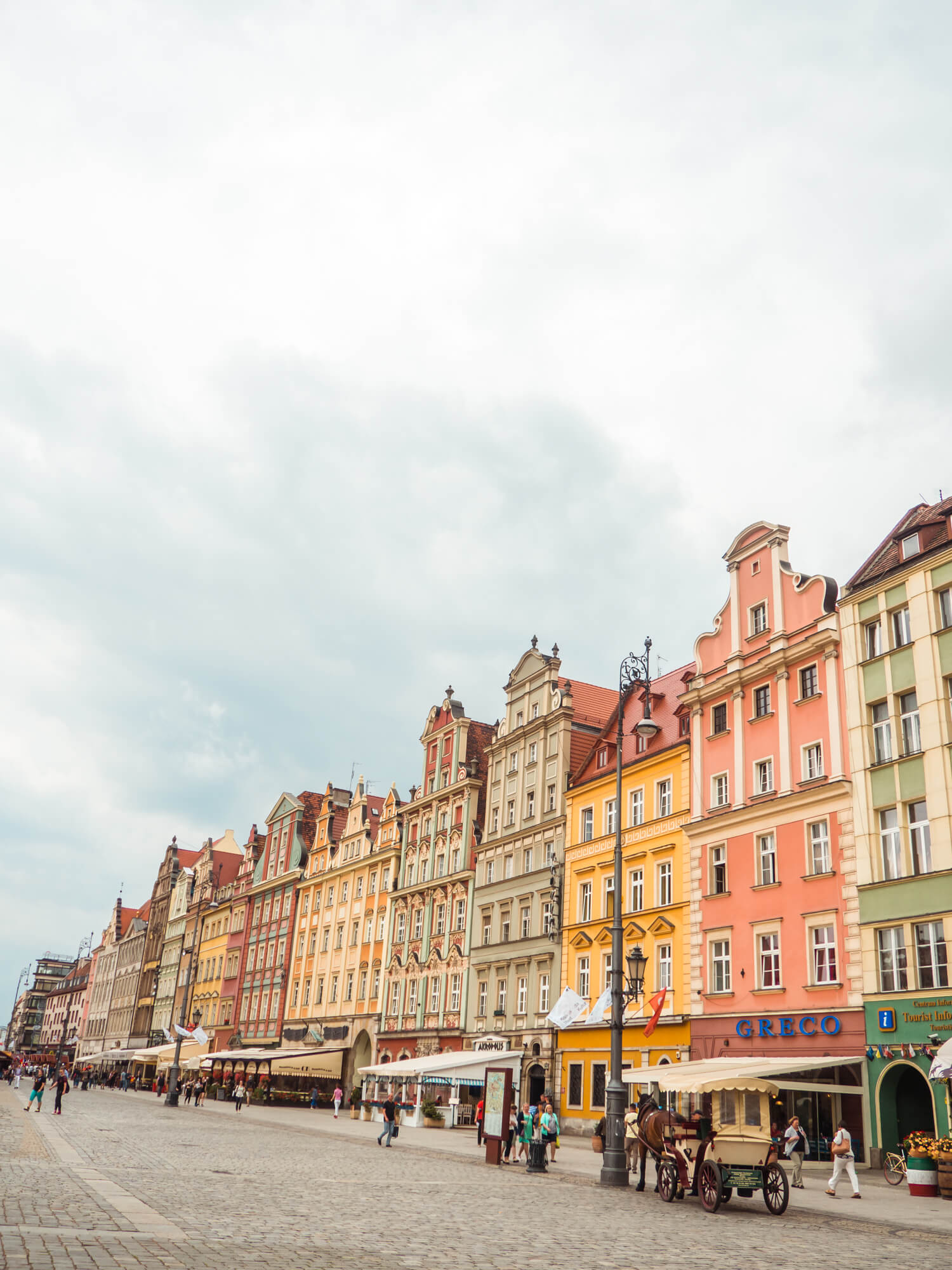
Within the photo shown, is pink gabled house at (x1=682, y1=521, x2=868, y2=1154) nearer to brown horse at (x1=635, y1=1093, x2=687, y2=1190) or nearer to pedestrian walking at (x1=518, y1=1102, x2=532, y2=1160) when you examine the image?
pedestrian walking at (x1=518, y1=1102, x2=532, y2=1160)

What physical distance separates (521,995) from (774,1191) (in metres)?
29.8

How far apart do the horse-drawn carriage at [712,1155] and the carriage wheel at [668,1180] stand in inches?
0.5

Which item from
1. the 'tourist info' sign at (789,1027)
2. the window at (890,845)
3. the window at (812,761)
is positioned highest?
the window at (812,761)

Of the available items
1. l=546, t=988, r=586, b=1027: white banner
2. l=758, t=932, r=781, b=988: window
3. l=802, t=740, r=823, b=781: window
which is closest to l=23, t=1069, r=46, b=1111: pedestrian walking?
l=546, t=988, r=586, b=1027: white banner

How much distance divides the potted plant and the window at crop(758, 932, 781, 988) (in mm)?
18376

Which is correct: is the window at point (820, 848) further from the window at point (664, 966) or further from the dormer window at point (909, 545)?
the dormer window at point (909, 545)

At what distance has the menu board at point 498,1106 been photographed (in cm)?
2666

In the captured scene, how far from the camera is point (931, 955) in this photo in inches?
1089

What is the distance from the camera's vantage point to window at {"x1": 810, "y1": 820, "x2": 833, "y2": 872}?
32000 millimetres

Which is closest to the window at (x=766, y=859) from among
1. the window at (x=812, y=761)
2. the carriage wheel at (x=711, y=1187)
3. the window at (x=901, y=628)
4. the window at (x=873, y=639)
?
the window at (x=812, y=761)

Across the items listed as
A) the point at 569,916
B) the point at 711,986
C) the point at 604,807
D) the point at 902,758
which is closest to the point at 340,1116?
the point at 569,916

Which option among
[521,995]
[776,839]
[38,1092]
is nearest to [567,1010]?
[776,839]

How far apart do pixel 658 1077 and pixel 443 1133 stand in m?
18.4

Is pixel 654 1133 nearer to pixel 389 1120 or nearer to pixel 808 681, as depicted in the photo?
pixel 389 1120
